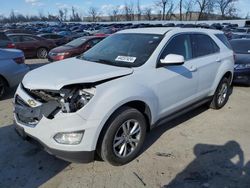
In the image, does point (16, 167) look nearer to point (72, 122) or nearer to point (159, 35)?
point (72, 122)

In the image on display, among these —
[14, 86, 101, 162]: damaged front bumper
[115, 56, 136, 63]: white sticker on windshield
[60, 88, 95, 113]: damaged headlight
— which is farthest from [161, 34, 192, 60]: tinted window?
[14, 86, 101, 162]: damaged front bumper

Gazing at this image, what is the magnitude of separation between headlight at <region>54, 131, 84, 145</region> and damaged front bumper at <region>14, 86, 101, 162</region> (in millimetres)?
34

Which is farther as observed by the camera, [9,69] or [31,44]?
[31,44]

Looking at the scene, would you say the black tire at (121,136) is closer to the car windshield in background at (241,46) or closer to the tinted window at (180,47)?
the tinted window at (180,47)

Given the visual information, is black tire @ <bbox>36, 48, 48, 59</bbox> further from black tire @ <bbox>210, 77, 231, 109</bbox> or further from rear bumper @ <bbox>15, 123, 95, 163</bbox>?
rear bumper @ <bbox>15, 123, 95, 163</bbox>

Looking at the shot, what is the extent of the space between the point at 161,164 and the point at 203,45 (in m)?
2.57

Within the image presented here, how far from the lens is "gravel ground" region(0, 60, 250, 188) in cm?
334

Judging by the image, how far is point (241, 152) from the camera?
13.4 ft

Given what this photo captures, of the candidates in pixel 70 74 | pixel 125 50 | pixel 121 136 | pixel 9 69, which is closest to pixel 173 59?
pixel 125 50

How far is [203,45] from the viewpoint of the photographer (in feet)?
17.0

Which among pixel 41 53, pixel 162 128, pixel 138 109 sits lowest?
pixel 41 53

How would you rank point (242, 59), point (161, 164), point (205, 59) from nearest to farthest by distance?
point (161, 164) < point (205, 59) < point (242, 59)

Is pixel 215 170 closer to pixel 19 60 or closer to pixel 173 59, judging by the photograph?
pixel 173 59

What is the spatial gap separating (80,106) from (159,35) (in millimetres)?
1927
